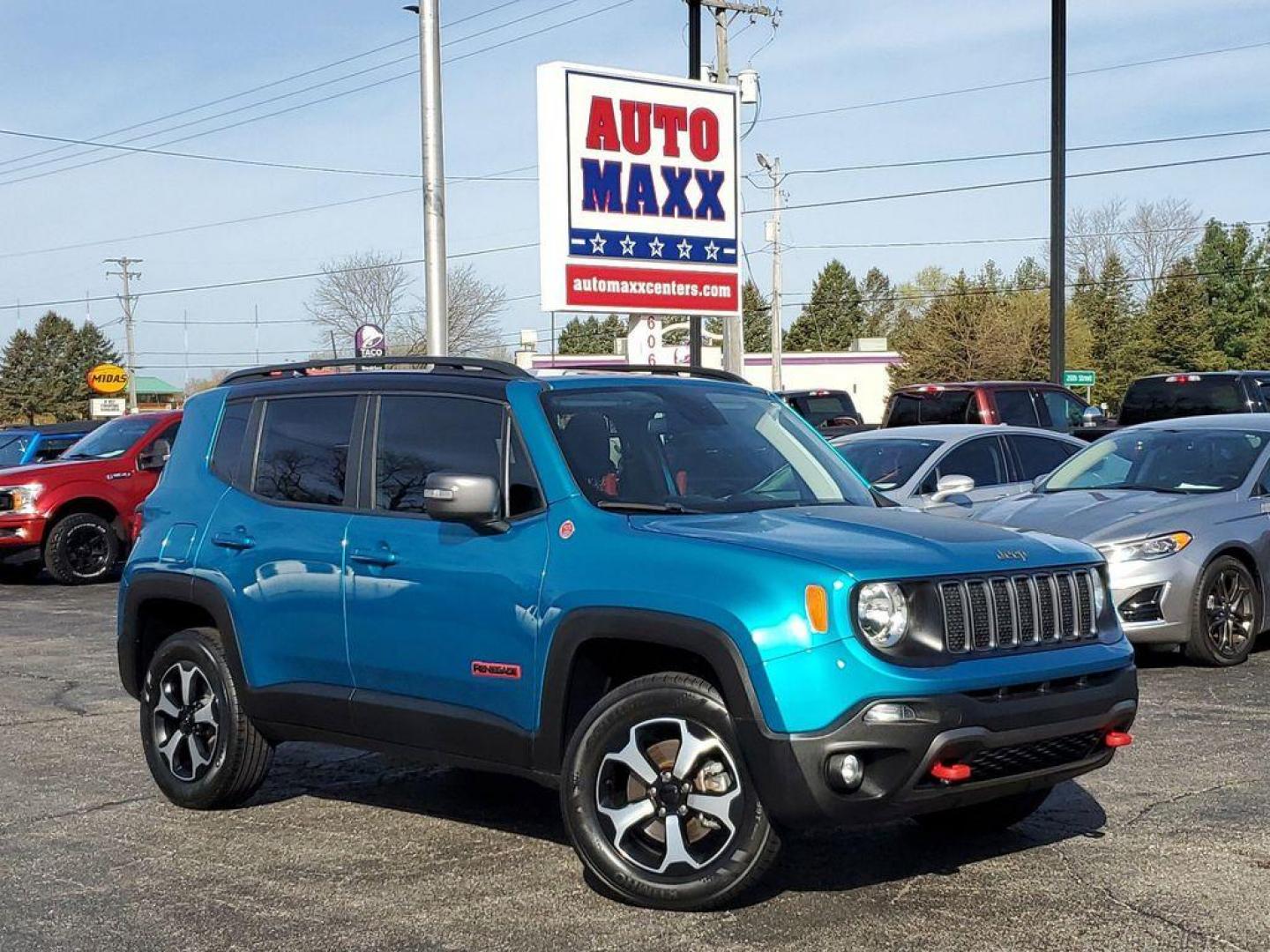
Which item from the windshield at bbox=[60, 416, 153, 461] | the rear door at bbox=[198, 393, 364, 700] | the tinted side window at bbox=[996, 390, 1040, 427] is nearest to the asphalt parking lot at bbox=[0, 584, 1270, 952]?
the rear door at bbox=[198, 393, 364, 700]

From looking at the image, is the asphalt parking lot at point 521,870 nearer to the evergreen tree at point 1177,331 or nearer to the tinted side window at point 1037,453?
the tinted side window at point 1037,453

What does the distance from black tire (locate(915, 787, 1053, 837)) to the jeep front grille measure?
94 cm

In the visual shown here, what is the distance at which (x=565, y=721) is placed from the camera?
225 inches

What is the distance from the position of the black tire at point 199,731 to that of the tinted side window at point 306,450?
753mm

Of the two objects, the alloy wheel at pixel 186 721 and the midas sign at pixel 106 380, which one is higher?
the midas sign at pixel 106 380

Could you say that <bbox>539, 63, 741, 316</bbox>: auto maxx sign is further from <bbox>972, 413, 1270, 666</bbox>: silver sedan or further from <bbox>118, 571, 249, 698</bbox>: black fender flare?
<bbox>118, 571, 249, 698</bbox>: black fender flare

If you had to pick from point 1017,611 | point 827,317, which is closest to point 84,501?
point 1017,611

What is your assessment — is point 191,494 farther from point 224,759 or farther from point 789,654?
point 789,654

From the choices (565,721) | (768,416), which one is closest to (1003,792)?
(565,721)

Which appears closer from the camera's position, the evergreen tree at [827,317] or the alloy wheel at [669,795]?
the alloy wheel at [669,795]

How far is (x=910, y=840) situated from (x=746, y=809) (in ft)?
4.67

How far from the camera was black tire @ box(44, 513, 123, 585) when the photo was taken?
19094mm

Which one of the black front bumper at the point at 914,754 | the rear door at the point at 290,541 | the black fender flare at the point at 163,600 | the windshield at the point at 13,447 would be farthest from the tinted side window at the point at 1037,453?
the windshield at the point at 13,447

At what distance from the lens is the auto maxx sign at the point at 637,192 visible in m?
18.9
